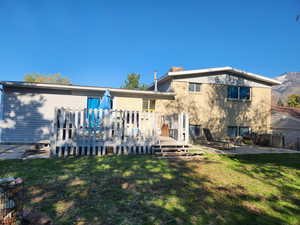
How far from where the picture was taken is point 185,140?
7.28 meters

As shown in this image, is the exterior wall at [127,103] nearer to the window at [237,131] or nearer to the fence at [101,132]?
the fence at [101,132]

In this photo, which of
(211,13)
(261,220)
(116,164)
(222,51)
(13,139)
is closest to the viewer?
(261,220)

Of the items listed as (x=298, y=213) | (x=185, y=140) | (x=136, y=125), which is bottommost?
(x=298, y=213)

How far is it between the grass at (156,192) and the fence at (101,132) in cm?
80

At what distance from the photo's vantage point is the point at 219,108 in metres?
12.3

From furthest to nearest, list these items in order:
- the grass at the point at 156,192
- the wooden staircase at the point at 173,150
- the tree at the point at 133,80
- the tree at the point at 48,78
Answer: the tree at the point at 48,78
the tree at the point at 133,80
the wooden staircase at the point at 173,150
the grass at the point at 156,192

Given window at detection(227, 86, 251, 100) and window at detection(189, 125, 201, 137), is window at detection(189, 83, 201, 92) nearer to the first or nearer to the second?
window at detection(227, 86, 251, 100)

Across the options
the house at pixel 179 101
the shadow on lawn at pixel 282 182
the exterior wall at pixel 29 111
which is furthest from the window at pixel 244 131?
the exterior wall at pixel 29 111

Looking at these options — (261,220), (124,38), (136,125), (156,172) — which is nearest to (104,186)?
(156,172)

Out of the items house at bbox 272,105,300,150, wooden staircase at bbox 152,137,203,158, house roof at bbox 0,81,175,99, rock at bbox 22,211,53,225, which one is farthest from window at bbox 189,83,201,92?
rock at bbox 22,211,53,225

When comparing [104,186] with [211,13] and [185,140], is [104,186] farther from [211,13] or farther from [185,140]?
[211,13]

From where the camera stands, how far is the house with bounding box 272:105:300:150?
12.5 metres

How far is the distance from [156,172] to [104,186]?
1.58m

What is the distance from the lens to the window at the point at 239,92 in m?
12.5
